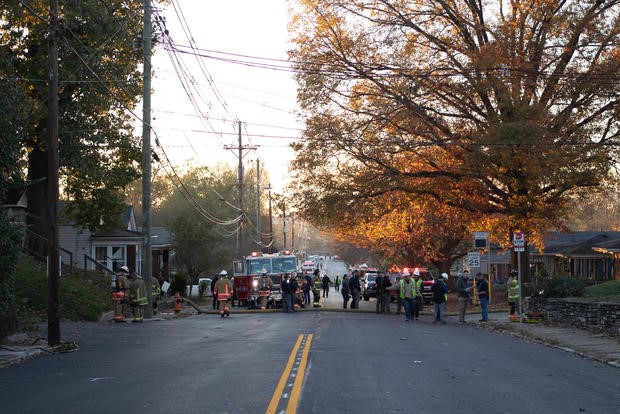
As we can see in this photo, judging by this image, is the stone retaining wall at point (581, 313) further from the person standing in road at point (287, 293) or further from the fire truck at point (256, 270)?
the fire truck at point (256, 270)

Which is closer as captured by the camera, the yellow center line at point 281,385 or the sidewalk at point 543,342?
the yellow center line at point 281,385

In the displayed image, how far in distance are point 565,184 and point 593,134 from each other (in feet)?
7.81

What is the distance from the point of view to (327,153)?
1382 inches

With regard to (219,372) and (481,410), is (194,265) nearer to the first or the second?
(219,372)

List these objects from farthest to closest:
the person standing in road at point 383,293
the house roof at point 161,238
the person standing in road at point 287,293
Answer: the house roof at point 161,238 → the person standing in road at point 287,293 → the person standing in road at point 383,293

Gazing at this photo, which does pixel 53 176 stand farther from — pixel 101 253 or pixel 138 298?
pixel 101 253

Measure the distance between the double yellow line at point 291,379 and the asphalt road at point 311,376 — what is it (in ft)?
0.08

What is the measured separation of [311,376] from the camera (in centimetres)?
1246

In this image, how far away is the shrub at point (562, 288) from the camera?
25.6 m

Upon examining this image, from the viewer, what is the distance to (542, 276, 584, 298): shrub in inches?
1009

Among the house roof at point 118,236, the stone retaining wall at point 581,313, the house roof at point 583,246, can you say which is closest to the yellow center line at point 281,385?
the stone retaining wall at point 581,313

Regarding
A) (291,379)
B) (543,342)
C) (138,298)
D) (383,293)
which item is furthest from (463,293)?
(291,379)

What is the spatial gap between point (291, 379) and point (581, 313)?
13733mm

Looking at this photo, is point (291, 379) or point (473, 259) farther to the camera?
point (473, 259)
